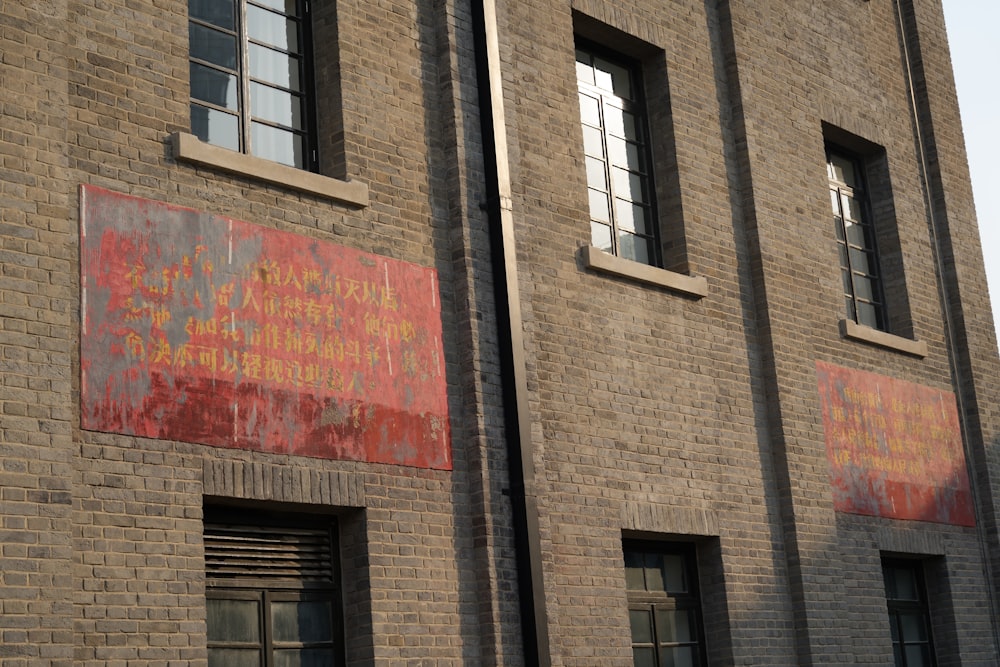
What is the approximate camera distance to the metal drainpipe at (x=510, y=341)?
412 inches

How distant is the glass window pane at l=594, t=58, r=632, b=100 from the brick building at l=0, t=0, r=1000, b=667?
0.05m

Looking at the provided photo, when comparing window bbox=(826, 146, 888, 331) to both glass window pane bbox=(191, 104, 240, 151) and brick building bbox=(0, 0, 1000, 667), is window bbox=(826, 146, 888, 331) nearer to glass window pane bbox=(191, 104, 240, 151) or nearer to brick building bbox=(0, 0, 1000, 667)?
brick building bbox=(0, 0, 1000, 667)

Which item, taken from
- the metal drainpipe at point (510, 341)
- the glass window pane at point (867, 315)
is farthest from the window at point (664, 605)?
the glass window pane at point (867, 315)

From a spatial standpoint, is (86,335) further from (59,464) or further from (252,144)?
(252,144)

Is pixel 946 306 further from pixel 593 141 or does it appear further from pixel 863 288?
pixel 593 141

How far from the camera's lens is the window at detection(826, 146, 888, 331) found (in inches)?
623

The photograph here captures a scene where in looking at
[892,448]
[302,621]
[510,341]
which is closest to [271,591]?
[302,621]

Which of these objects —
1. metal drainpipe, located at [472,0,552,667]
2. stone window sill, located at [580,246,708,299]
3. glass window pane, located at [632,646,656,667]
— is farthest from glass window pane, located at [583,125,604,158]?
glass window pane, located at [632,646,656,667]

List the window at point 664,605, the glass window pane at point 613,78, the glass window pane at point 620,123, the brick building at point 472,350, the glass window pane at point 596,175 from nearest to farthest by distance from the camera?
the brick building at point 472,350 → the window at point 664,605 → the glass window pane at point 596,175 → the glass window pane at point 620,123 → the glass window pane at point 613,78

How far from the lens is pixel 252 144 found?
34.7 feet

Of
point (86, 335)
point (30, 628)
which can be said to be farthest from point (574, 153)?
point (30, 628)

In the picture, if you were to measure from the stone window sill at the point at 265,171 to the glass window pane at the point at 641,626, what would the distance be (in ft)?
13.6

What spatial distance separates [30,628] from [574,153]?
21.3ft

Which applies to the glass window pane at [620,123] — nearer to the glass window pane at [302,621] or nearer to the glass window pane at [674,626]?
the glass window pane at [674,626]
